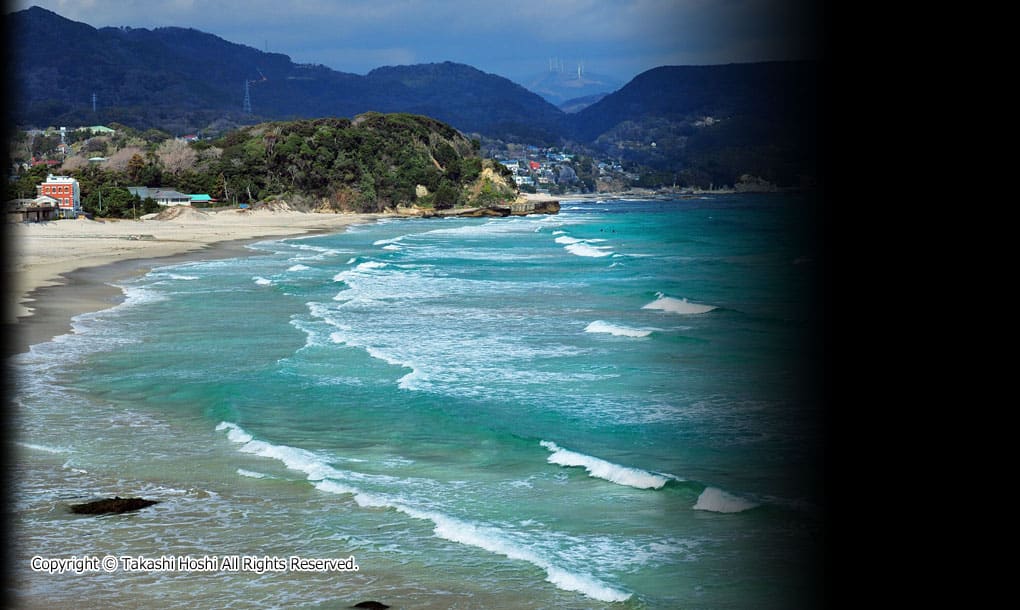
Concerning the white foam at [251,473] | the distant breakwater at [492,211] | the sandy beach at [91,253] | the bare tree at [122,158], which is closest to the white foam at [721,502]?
the white foam at [251,473]

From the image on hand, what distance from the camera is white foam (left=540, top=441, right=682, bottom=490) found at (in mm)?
8258

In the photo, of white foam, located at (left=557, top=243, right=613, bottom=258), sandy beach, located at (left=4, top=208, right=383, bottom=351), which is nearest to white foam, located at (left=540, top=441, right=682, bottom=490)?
sandy beach, located at (left=4, top=208, right=383, bottom=351)

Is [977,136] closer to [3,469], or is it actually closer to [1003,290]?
[1003,290]

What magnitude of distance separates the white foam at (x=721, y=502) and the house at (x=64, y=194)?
63.0 metres

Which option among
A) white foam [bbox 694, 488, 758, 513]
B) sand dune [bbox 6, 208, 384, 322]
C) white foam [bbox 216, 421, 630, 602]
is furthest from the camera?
sand dune [bbox 6, 208, 384, 322]

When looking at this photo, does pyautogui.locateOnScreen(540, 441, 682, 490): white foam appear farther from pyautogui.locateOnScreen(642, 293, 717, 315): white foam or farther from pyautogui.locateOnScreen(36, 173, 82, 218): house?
pyautogui.locateOnScreen(36, 173, 82, 218): house

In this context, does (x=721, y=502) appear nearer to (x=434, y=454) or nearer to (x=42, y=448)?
(x=434, y=454)

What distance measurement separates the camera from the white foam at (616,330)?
17469mm

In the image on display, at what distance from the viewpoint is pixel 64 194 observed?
6512 centimetres

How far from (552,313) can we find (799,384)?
1910 cm

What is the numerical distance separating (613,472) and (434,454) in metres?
1.80

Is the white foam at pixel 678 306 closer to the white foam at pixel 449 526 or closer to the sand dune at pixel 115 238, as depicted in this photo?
the sand dune at pixel 115 238

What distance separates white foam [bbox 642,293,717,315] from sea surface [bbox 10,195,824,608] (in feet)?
3.26

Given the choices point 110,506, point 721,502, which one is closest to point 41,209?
point 110,506
